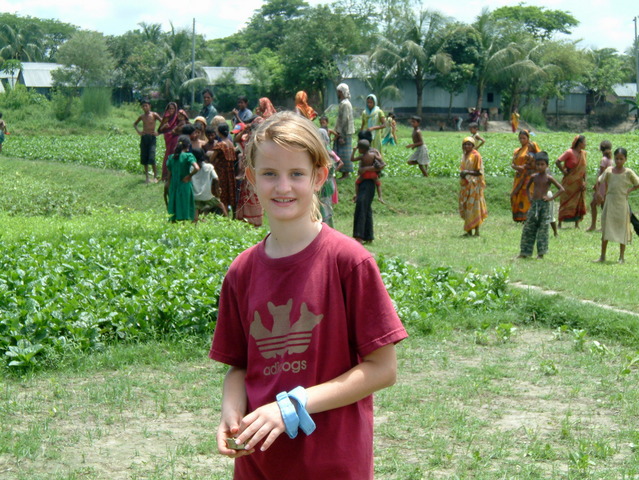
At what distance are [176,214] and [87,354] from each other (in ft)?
21.9

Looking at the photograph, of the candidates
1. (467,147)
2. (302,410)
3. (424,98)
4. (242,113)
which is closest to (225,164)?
(242,113)

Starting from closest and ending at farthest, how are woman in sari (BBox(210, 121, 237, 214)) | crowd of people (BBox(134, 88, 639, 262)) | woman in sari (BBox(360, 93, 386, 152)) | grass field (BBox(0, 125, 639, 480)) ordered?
grass field (BBox(0, 125, 639, 480)) < crowd of people (BBox(134, 88, 639, 262)) < woman in sari (BBox(210, 121, 237, 214)) < woman in sari (BBox(360, 93, 386, 152))

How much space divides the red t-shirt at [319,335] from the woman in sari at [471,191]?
11991mm

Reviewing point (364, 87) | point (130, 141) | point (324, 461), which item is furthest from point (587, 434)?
point (364, 87)

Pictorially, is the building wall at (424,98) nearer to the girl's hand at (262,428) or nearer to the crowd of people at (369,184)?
the crowd of people at (369,184)

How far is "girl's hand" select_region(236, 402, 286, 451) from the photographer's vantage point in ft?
7.52

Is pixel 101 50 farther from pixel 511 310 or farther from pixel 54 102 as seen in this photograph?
pixel 511 310

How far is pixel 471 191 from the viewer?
14430mm

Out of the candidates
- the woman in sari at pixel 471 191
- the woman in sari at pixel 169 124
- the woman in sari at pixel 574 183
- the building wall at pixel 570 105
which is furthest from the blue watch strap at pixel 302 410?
the building wall at pixel 570 105

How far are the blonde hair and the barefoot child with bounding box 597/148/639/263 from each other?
10033 millimetres

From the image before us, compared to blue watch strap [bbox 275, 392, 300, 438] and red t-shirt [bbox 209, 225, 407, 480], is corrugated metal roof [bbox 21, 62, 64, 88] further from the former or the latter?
blue watch strap [bbox 275, 392, 300, 438]

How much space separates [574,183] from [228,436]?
13.9 meters

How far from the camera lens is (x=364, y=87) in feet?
174

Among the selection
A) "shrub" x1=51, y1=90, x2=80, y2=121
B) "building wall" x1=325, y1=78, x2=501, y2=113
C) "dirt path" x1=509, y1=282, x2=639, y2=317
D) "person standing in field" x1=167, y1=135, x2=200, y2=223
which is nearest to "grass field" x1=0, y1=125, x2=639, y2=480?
"dirt path" x1=509, y1=282, x2=639, y2=317
